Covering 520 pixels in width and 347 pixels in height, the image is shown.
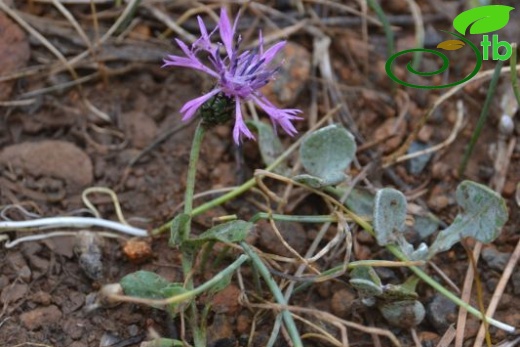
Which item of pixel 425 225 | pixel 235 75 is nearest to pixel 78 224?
pixel 235 75

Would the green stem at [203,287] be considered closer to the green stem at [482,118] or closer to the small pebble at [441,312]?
the small pebble at [441,312]

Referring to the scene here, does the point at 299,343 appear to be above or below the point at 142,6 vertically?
below

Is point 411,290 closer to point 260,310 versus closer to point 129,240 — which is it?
point 260,310

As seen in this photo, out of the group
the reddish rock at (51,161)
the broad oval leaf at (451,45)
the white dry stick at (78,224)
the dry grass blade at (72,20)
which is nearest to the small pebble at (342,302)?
the white dry stick at (78,224)

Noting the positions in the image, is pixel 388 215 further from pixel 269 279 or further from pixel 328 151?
pixel 269 279

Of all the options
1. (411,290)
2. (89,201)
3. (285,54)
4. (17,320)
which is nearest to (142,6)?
(285,54)

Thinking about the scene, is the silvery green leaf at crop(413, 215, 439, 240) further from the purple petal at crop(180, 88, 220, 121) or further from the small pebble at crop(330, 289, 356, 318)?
the purple petal at crop(180, 88, 220, 121)

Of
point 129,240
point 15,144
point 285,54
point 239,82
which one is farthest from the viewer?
point 285,54
